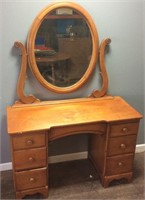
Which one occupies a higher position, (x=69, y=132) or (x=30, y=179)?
(x=69, y=132)

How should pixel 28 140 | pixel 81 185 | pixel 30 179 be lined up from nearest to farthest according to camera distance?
pixel 28 140 → pixel 30 179 → pixel 81 185

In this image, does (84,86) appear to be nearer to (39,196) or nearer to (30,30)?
(30,30)

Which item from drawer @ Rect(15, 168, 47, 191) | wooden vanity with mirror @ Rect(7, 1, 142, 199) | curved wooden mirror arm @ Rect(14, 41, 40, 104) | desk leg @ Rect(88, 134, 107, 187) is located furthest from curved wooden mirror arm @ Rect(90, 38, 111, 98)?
drawer @ Rect(15, 168, 47, 191)

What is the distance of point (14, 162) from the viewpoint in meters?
1.67

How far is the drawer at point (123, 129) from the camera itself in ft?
5.88

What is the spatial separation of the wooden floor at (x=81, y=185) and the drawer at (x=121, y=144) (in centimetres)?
33

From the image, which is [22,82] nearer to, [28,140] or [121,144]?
[28,140]

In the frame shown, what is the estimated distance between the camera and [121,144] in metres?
1.87

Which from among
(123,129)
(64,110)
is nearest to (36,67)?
(64,110)

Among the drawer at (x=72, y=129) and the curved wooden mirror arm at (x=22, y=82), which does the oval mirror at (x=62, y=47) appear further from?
the drawer at (x=72, y=129)

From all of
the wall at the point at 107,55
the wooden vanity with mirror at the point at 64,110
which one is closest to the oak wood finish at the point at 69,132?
the wooden vanity with mirror at the point at 64,110

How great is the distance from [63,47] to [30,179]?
1053mm

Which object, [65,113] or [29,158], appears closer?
[29,158]

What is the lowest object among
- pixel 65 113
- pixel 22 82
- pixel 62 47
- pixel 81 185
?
pixel 81 185
